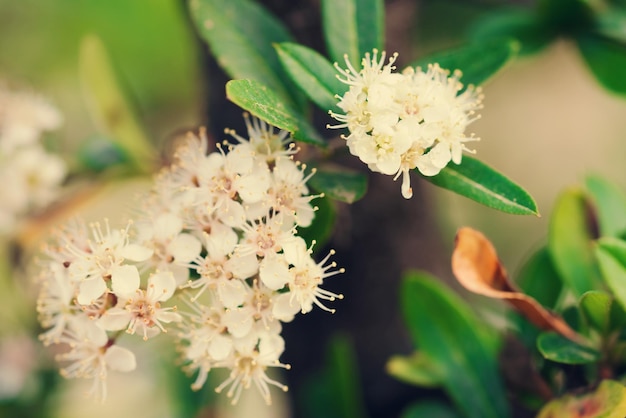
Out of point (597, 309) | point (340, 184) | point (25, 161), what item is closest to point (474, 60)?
point (340, 184)

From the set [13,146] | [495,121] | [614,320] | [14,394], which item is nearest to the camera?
[614,320]

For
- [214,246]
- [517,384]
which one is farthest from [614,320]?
[214,246]

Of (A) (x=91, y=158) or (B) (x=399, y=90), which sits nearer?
(B) (x=399, y=90)

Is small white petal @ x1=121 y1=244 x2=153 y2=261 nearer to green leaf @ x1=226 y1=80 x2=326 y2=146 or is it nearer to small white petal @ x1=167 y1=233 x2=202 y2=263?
small white petal @ x1=167 y1=233 x2=202 y2=263

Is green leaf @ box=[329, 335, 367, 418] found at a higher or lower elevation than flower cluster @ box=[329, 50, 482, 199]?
lower

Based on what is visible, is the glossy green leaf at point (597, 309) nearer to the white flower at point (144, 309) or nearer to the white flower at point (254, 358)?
the white flower at point (254, 358)

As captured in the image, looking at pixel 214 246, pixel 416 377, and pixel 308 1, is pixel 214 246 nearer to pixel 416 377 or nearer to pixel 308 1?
pixel 416 377

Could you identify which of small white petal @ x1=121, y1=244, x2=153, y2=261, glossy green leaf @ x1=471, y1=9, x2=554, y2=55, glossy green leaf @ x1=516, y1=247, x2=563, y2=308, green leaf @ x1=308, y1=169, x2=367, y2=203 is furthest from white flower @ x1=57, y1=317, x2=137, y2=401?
glossy green leaf @ x1=471, y1=9, x2=554, y2=55
